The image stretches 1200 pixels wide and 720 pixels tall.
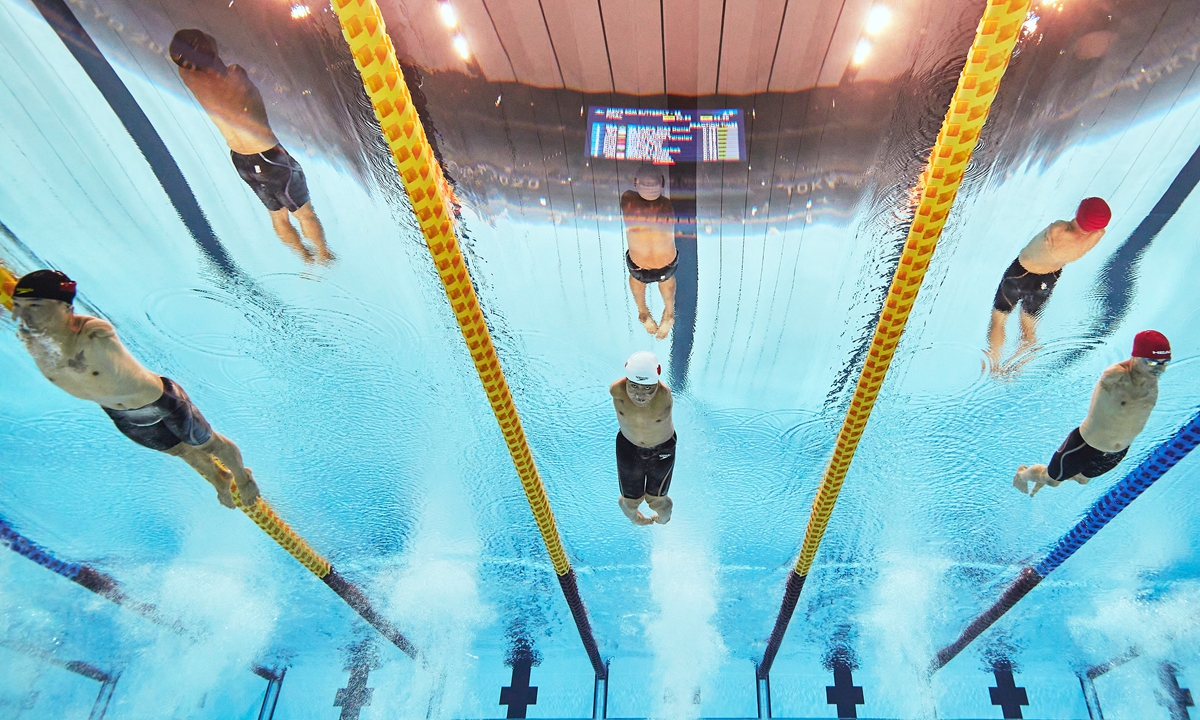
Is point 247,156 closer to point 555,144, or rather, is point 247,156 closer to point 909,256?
point 555,144

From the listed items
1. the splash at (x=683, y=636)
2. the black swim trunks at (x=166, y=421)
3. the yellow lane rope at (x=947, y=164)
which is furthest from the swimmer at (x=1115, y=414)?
the black swim trunks at (x=166, y=421)

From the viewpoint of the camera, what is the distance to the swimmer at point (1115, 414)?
2.80 metres

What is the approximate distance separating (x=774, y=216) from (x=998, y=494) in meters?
3.20

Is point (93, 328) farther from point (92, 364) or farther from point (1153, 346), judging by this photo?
point (1153, 346)

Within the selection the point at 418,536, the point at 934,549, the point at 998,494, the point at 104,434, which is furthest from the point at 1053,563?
the point at 104,434

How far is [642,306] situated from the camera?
3365mm

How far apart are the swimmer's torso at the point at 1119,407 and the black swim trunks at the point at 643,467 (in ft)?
6.35

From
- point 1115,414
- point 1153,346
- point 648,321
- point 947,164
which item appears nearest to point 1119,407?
point 1115,414

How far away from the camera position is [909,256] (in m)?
2.30

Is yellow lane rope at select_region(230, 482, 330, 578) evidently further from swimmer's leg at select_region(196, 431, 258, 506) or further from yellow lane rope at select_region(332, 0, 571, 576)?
yellow lane rope at select_region(332, 0, 571, 576)

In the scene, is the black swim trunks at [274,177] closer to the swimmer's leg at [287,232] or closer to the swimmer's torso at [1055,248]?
the swimmer's leg at [287,232]

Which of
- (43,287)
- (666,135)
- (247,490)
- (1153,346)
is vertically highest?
(666,135)

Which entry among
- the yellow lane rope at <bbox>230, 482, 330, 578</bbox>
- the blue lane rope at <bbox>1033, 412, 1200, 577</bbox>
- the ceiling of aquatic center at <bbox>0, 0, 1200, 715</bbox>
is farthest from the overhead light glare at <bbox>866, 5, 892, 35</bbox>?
the yellow lane rope at <bbox>230, 482, 330, 578</bbox>

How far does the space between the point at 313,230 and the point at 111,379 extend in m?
1.03
